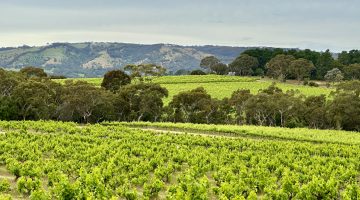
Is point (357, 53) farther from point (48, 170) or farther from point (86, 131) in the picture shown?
point (48, 170)

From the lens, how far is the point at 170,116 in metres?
74.8

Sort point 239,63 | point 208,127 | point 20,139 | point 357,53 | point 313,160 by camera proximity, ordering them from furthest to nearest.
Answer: point 357,53
point 239,63
point 208,127
point 20,139
point 313,160

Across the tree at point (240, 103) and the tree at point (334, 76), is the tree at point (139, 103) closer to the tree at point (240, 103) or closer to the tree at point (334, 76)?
the tree at point (240, 103)

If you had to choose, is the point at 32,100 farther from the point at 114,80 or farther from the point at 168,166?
the point at 168,166

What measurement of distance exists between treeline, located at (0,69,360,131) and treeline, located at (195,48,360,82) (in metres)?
40.2

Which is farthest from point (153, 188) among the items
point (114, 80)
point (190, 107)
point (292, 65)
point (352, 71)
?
point (352, 71)

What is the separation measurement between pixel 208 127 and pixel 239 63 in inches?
3237

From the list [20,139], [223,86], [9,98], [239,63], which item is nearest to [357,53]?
[239,63]

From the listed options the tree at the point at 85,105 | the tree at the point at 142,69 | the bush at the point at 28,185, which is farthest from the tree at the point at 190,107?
the bush at the point at 28,185

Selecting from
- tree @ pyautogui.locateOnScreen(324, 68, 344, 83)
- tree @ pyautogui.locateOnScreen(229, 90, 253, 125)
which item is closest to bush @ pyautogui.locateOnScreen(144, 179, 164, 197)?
tree @ pyautogui.locateOnScreen(229, 90, 253, 125)

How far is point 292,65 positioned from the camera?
117 meters

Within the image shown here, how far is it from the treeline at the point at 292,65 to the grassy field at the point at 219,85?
202 inches

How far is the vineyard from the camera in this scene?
2327cm

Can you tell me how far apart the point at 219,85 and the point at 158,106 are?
38199 millimetres
